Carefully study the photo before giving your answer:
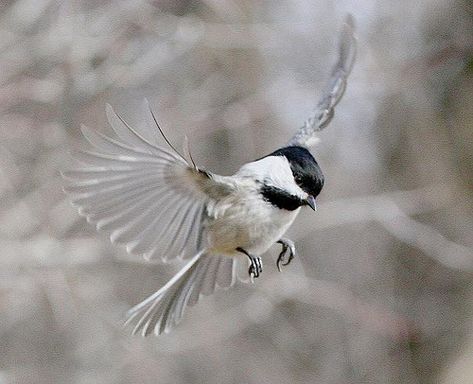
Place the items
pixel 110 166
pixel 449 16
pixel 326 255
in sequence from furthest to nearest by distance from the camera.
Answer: pixel 326 255, pixel 449 16, pixel 110 166

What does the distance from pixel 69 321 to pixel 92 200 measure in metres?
1.99

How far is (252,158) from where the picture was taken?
377 cm

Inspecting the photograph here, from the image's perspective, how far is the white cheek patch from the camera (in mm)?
1388

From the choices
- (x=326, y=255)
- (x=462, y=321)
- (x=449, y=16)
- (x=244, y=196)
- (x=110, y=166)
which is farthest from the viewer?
(x=326, y=255)

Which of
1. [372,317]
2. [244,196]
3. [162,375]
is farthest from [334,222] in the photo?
[244,196]

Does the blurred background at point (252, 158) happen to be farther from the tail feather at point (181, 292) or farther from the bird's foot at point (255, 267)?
the bird's foot at point (255, 267)

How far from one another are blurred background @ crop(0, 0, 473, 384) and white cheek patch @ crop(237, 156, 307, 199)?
1.49m

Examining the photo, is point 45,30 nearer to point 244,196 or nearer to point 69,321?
point 69,321

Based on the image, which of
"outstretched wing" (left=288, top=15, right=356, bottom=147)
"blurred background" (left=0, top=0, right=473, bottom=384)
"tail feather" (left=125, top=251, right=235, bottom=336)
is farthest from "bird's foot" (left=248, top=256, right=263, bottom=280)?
"blurred background" (left=0, top=0, right=473, bottom=384)

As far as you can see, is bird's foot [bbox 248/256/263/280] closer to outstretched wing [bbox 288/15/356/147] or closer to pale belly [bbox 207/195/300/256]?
pale belly [bbox 207/195/300/256]

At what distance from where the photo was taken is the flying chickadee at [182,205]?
1347 millimetres

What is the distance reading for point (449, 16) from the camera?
13.2ft

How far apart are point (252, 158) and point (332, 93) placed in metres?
2.05

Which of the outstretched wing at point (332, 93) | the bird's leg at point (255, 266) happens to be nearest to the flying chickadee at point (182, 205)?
the bird's leg at point (255, 266)
